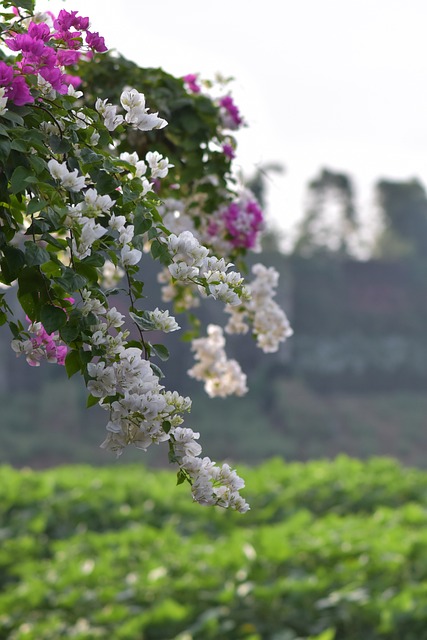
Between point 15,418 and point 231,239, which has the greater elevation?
point 15,418

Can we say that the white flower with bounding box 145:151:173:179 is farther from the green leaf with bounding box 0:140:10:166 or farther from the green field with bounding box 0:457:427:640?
the green field with bounding box 0:457:427:640

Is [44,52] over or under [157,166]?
over

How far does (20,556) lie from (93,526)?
122cm

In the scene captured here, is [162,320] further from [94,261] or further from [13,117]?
[13,117]

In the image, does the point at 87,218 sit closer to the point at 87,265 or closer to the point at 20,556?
the point at 87,265

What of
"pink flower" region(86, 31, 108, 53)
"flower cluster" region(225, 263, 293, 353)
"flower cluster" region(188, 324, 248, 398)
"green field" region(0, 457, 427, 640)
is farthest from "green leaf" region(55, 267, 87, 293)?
"green field" region(0, 457, 427, 640)

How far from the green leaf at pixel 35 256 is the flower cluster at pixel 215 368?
176 cm

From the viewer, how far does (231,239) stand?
137 inches

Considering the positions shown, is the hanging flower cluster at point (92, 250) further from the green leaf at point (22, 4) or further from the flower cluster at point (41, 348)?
the green leaf at point (22, 4)

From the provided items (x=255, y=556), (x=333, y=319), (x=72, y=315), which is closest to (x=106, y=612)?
(x=255, y=556)

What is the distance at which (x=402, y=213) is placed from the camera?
140ft

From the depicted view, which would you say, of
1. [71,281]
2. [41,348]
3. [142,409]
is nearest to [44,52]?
[71,281]

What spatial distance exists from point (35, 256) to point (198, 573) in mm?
4516

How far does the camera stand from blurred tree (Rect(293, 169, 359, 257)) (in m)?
41.4
